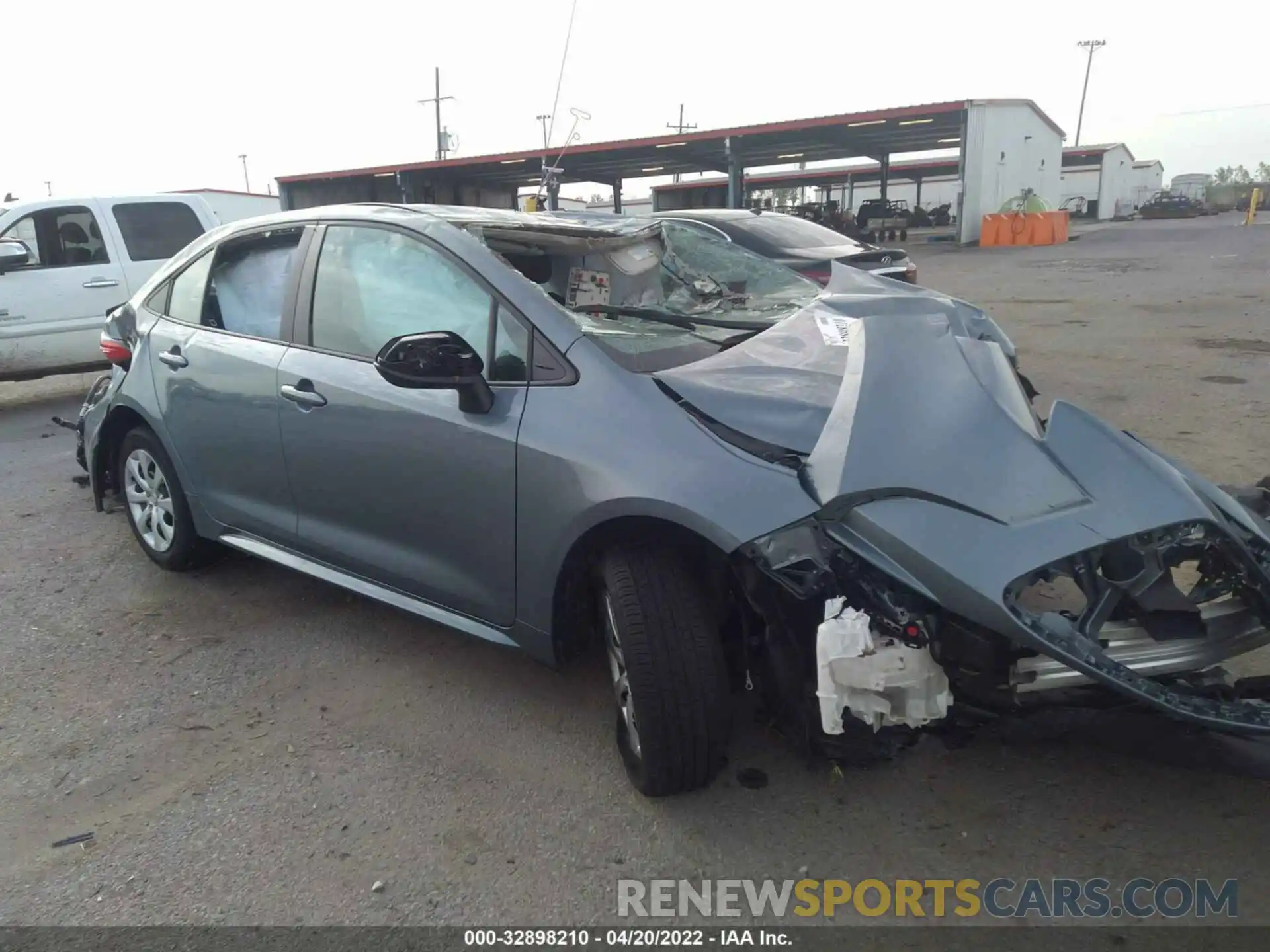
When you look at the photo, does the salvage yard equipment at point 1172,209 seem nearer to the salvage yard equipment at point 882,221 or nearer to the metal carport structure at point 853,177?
the metal carport structure at point 853,177

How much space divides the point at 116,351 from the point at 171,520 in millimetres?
931

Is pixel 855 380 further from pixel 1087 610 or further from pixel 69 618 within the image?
pixel 69 618

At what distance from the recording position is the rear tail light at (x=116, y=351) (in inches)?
180

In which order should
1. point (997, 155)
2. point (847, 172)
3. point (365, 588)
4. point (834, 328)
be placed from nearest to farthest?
point (834, 328) < point (365, 588) < point (997, 155) < point (847, 172)

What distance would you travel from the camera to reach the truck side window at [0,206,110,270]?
8.93 m

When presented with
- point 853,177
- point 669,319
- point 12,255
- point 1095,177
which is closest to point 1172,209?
point 1095,177

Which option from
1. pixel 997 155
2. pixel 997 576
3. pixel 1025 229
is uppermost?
pixel 997 155

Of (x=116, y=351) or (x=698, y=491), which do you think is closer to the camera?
(x=698, y=491)

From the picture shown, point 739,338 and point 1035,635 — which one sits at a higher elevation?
point 739,338

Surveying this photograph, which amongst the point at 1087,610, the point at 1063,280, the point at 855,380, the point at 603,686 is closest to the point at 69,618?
the point at 603,686

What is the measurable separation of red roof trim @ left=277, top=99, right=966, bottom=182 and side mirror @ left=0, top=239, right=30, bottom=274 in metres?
19.5

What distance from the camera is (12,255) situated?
831 cm

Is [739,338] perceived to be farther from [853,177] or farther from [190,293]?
[853,177]

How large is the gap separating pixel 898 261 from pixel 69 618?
7.24m
